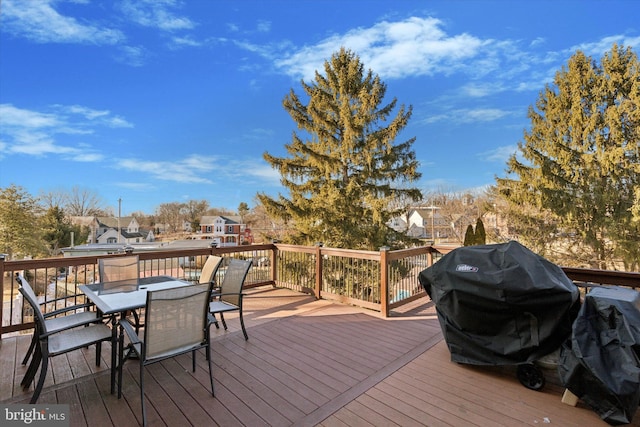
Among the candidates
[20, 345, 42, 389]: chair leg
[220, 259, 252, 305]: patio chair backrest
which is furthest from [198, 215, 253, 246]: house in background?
[20, 345, 42, 389]: chair leg

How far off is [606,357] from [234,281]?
3.31m

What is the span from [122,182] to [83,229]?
22.1 ft

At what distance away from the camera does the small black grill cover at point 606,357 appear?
184cm

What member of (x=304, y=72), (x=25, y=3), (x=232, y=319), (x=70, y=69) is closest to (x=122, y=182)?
(x=70, y=69)

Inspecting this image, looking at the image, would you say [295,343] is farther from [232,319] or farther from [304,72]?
[304,72]

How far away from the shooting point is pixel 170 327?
85.7 inches

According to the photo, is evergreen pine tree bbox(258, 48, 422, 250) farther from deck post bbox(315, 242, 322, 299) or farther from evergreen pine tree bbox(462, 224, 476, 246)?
deck post bbox(315, 242, 322, 299)

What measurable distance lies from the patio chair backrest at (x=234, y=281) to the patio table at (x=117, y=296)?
566 mm

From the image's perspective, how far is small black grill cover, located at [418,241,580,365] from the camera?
2.31 metres

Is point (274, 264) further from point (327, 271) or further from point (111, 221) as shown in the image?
point (111, 221)

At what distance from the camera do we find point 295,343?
335 centimetres

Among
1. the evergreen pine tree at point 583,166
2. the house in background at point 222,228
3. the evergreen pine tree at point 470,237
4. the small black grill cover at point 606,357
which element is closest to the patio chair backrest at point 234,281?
the small black grill cover at point 606,357

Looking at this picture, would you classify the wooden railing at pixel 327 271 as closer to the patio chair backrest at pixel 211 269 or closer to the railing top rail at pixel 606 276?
the railing top rail at pixel 606 276

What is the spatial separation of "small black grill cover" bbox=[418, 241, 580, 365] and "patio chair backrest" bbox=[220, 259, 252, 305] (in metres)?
2.05
